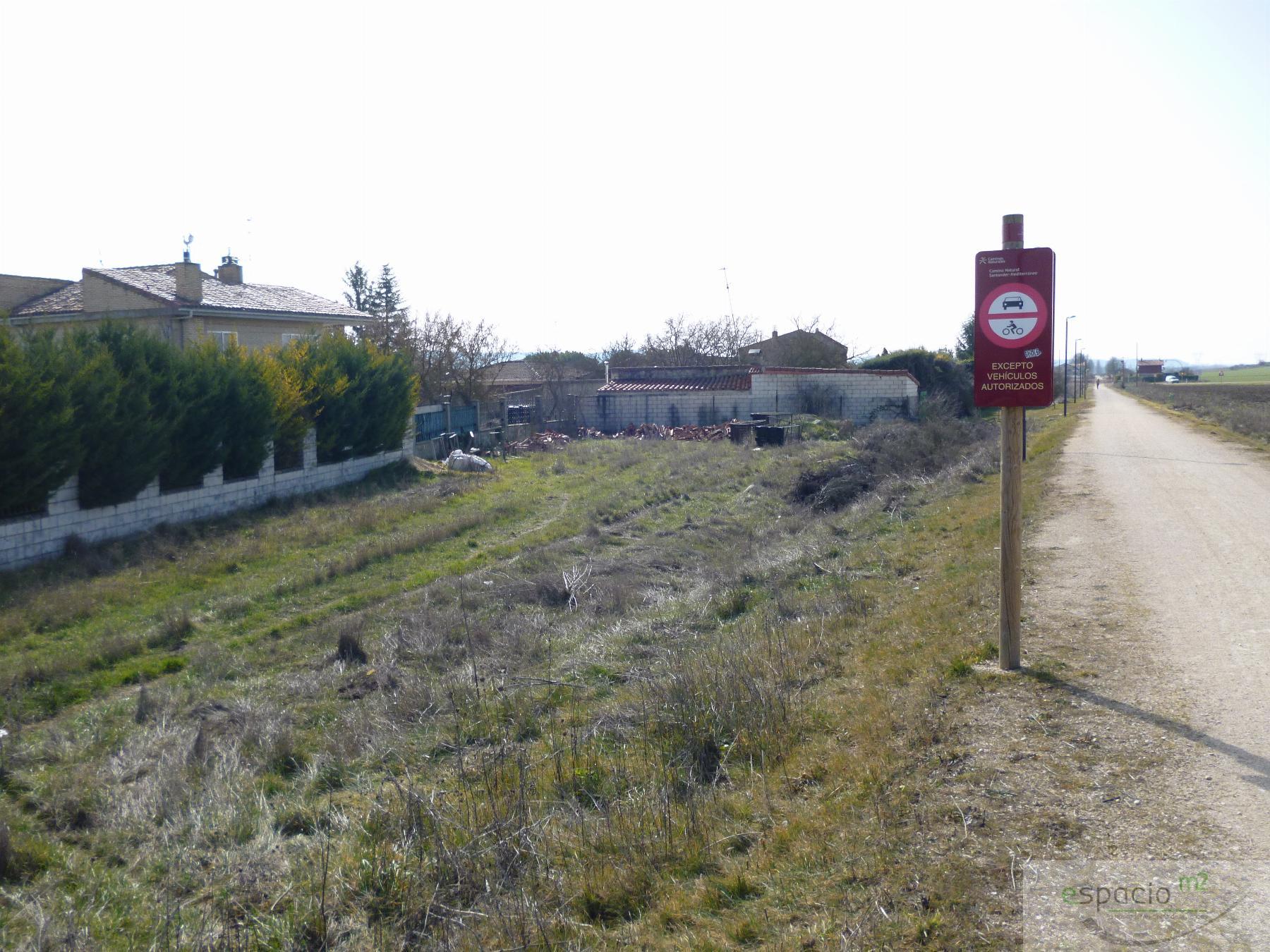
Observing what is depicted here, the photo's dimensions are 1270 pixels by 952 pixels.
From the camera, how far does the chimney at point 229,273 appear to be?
29828mm

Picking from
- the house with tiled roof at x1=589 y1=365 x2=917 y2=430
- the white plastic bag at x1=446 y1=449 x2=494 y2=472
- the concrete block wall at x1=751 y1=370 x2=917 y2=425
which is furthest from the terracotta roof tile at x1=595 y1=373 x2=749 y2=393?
the white plastic bag at x1=446 y1=449 x2=494 y2=472

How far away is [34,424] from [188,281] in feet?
37.7

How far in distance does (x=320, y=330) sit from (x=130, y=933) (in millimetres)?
26093

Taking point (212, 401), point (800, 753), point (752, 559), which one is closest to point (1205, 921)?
point (800, 753)

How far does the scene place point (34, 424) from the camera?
555 inches

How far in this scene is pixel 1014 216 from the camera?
6.38 m

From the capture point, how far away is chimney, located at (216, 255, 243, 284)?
2983 centimetres

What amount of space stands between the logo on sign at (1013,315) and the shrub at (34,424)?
13.5 metres

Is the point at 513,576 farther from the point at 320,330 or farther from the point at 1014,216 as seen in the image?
the point at 320,330

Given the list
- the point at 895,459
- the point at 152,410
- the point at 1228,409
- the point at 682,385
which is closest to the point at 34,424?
the point at 152,410

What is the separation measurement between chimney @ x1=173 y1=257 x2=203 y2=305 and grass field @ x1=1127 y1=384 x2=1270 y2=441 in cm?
2873

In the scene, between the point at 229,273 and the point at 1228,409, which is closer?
the point at 229,273

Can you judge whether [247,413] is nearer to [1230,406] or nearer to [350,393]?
[350,393]

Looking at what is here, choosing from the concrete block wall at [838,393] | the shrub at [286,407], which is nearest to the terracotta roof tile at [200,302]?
the shrub at [286,407]
